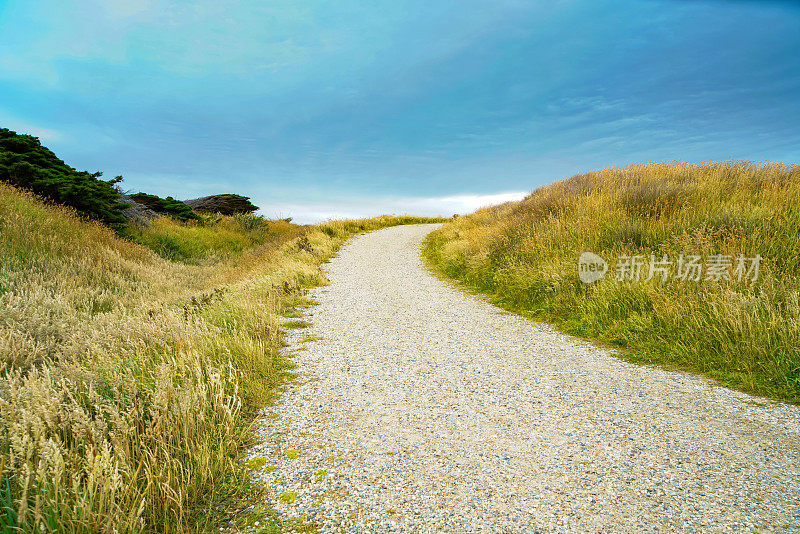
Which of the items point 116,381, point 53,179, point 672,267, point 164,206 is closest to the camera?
point 116,381

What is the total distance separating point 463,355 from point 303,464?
299cm

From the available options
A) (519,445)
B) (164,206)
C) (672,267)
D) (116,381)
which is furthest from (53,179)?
(672,267)

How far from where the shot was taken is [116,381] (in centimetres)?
367

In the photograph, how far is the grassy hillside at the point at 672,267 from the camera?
510 cm

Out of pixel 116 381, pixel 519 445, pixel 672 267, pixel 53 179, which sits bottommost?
pixel 519 445

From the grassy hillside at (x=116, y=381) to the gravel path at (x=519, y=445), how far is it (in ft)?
1.77

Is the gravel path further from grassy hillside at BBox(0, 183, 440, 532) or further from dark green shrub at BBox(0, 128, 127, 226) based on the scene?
dark green shrub at BBox(0, 128, 127, 226)

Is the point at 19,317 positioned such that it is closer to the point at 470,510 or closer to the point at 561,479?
the point at 470,510

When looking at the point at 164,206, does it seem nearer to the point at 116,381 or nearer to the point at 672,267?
the point at 116,381

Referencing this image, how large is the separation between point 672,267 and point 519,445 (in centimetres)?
556

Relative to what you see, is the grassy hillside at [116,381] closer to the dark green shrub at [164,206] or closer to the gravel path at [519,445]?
the gravel path at [519,445]

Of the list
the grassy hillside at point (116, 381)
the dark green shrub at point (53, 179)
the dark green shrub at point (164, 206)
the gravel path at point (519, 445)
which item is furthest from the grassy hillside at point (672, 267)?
the dark green shrub at point (164, 206)

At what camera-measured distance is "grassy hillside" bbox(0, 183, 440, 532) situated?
2.48m

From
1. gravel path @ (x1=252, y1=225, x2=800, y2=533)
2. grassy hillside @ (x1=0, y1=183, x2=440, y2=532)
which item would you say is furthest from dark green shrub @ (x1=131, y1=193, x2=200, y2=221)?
gravel path @ (x1=252, y1=225, x2=800, y2=533)
